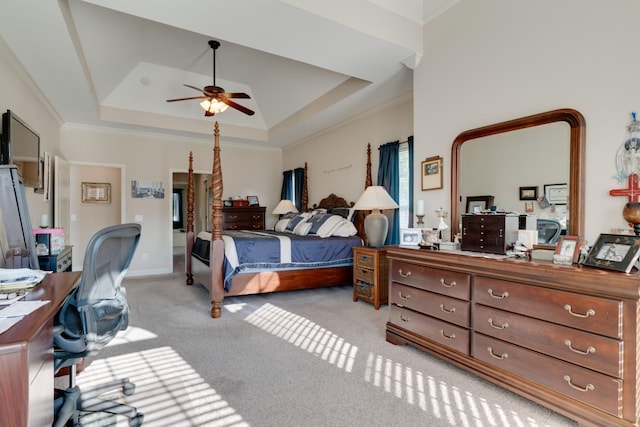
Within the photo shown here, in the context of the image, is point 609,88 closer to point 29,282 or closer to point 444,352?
point 444,352

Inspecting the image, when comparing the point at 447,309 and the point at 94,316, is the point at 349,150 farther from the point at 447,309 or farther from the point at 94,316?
the point at 94,316

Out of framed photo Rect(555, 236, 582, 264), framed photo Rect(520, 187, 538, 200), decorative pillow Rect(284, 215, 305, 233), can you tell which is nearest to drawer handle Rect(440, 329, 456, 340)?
framed photo Rect(555, 236, 582, 264)

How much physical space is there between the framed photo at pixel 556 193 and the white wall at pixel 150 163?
5.35 metres

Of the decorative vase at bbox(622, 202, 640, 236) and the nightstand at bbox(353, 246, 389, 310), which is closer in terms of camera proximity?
the decorative vase at bbox(622, 202, 640, 236)

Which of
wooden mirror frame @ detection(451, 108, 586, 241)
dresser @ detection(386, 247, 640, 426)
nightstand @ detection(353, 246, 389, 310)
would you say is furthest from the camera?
nightstand @ detection(353, 246, 389, 310)

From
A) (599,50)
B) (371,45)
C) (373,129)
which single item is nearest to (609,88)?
(599,50)

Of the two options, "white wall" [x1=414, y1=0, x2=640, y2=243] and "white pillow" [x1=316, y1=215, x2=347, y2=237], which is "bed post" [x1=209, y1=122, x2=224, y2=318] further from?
"white wall" [x1=414, y1=0, x2=640, y2=243]

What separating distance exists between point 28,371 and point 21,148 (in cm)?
303

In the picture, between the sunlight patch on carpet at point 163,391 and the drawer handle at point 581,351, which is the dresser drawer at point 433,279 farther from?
the sunlight patch on carpet at point 163,391

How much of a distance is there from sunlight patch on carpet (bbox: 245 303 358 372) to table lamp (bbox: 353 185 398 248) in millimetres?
1330

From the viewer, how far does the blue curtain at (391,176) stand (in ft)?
14.1

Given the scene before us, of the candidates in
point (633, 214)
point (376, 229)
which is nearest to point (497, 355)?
point (633, 214)

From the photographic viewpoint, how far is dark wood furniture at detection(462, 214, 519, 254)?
2.19 meters

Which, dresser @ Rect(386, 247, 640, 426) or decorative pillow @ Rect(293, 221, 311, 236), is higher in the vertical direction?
decorative pillow @ Rect(293, 221, 311, 236)
